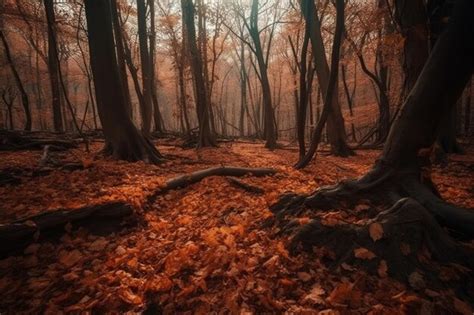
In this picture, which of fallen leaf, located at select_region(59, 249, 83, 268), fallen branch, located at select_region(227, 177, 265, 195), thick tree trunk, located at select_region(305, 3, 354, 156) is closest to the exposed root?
fallen branch, located at select_region(227, 177, 265, 195)

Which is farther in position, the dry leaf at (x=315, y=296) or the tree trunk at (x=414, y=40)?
the tree trunk at (x=414, y=40)

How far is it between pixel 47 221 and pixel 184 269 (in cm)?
175

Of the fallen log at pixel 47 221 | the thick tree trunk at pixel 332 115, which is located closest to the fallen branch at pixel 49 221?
the fallen log at pixel 47 221

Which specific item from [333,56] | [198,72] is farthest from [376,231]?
[198,72]

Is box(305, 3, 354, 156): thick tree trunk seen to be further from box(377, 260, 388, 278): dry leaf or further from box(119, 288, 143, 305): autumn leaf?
box(119, 288, 143, 305): autumn leaf

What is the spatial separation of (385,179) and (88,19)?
786cm

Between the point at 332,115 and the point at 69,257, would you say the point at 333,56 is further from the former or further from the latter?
the point at 69,257

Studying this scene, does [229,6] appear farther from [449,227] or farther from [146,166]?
[449,227]

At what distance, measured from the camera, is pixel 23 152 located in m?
7.30

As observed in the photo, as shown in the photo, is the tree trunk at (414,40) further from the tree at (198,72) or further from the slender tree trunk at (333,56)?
the tree at (198,72)

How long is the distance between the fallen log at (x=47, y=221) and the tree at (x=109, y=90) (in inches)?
136

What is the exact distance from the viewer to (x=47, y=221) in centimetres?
291

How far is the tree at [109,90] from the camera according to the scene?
6688 millimetres

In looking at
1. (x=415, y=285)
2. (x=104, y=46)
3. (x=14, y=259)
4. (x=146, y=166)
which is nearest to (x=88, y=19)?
(x=104, y=46)
